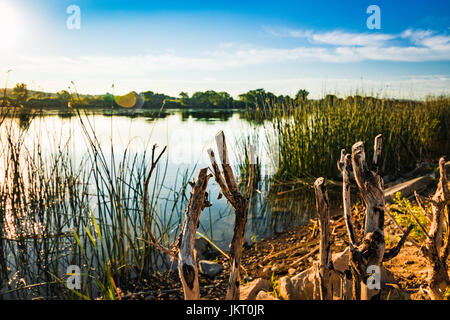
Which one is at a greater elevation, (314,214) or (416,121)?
(416,121)

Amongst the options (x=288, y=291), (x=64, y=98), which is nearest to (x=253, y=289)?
(x=288, y=291)

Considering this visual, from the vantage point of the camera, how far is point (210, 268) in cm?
213

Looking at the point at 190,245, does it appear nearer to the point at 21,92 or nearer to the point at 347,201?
the point at 347,201

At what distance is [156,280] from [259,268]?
70 cm

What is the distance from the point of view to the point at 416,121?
17.2 ft

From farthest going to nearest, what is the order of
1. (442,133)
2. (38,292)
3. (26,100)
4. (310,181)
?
(442,133), (310,181), (26,100), (38,292)

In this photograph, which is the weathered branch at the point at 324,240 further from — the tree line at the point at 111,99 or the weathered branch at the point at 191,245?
the tree line at the point at 111,99

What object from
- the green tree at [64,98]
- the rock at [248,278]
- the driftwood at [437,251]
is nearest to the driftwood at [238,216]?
the driftwood at [437,251]

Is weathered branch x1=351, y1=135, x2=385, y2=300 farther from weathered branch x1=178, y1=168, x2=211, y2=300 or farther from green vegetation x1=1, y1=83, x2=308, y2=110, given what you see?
green vegetation x1=1, y1=83, x2=308, y2=110

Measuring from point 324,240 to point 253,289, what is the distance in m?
0.73

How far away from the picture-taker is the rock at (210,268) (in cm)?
210

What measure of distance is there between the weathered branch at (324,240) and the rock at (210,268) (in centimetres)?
112
